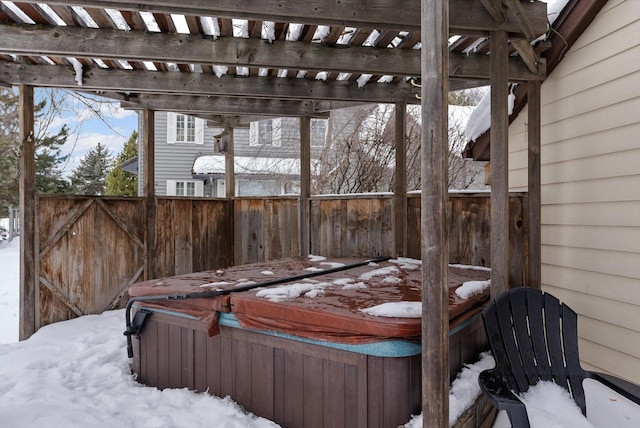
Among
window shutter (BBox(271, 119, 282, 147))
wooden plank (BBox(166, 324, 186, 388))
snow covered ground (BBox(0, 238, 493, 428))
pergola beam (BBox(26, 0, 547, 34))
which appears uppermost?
window shutter (BBox(271, 119, 282, 147))

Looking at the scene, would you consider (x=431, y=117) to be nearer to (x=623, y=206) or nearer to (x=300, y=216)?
(x=623, y=206)

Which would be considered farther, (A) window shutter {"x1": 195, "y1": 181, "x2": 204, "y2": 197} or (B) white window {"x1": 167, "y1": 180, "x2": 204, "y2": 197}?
(A) window shutter {"x1": 195, "y1": 181, "x2": 204, "y2": 197}

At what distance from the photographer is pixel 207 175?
9.99 m

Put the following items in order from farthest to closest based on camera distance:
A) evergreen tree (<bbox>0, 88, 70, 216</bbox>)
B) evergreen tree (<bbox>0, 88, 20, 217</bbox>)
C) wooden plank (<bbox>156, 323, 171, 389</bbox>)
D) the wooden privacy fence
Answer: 1. evergreen tree (<bbox>0, 88, 70, 216</bbox>)
2. evergreen tree (<bbox>0, 88, 20, 217</bbox>)
3. the wooden privacy fence
4. wooden plank (<bbox>156, 323, 171, 389</bbox>)

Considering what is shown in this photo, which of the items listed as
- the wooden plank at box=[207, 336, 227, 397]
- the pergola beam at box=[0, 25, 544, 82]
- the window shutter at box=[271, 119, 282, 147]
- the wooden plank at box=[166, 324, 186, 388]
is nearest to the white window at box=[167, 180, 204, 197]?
the window shutter at box=[271, 119, 282, 147]

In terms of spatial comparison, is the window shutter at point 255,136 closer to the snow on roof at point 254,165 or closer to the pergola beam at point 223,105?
the snow on roof at point 254,165

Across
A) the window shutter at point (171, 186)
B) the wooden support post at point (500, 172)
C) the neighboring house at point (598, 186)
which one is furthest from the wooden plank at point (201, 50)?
the window shutter at point (171, 186)

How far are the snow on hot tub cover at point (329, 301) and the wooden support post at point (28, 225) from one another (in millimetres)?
1849

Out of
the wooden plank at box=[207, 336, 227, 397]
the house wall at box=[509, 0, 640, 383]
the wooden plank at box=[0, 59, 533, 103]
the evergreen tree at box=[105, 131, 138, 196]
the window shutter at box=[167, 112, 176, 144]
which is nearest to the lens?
the wooden plank at box=[207, 336, 227, 397]

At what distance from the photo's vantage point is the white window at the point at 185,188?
1100 cm

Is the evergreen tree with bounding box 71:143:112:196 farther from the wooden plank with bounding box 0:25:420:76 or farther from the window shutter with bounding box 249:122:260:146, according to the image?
the wooden plank with bounding box 0:25:420:76

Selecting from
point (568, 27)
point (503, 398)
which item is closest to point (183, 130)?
point (568, 27)

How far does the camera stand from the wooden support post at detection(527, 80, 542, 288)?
141 inches

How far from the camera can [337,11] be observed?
255cm
